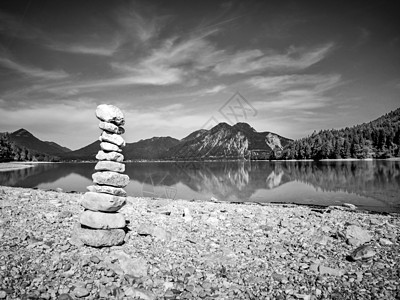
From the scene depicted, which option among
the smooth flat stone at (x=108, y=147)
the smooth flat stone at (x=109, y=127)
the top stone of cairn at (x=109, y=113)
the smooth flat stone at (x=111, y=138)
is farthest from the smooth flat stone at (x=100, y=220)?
the top stone of cairn at (x=109, y=113)

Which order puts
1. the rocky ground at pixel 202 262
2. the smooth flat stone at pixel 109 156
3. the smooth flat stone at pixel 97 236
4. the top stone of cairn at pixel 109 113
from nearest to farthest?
1. the rocky ground at pixel 202 262
2. the smooth flat stone at pixel 97 236
3. the top stone of cairn at pixel 109 113
4. the smooth flat stone at pixel 109 156

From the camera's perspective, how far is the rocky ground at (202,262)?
8.03m

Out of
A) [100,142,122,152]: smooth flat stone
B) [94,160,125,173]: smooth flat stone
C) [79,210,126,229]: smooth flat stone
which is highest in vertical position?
[100,142,122,152]: smooth flat stone

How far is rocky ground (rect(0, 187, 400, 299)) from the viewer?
8031 millimetres

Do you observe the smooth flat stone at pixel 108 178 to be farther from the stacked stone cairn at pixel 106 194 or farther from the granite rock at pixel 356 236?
the granite rock at pixel 356 236

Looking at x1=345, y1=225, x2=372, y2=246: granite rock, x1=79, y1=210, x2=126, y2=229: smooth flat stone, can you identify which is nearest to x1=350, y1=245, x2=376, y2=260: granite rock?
x1=345, y1=225, x2=372, y2=246: granite rock

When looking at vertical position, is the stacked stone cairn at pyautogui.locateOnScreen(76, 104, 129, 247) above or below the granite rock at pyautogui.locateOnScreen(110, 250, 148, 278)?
above

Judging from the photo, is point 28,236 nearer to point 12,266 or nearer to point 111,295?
point 12,266

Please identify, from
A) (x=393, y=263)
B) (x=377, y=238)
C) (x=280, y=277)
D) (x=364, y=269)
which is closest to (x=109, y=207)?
(x=280, y=277)

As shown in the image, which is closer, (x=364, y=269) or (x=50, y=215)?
(x=364, y=269)

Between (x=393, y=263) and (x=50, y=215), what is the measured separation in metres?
17.4

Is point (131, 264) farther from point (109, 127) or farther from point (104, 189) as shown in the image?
point (109, 127)

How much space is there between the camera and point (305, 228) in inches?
567

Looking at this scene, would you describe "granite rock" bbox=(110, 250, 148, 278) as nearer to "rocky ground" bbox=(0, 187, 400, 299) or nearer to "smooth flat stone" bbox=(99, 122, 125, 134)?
"rocky ground" bbox=(0, 187, 400, 299)
